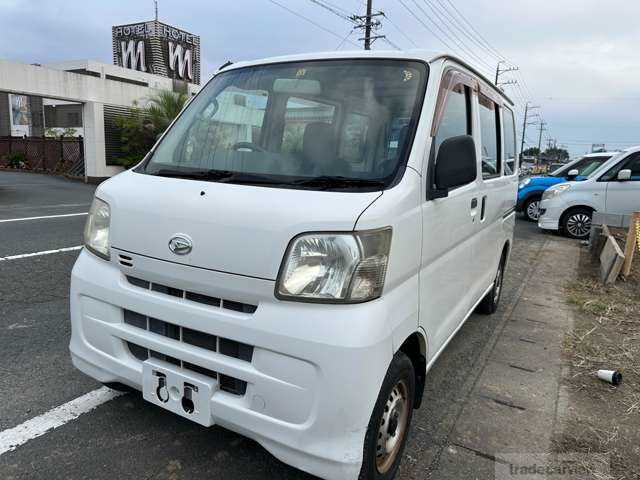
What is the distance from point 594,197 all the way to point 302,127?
30.7 ft

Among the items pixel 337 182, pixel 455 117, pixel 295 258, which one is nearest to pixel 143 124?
pixel 455 117

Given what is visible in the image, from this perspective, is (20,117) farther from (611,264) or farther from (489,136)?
(489,136)

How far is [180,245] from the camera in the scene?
2.00 meters

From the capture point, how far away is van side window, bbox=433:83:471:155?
2504 mm

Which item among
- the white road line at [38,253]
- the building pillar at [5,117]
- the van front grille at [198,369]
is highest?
the building pillar at [5,117]

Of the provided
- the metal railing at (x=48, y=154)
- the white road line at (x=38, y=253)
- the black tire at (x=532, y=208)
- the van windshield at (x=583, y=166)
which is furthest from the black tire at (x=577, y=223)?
the metal railing at (x=48, y=154)

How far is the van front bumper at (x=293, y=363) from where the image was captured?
1.75 m

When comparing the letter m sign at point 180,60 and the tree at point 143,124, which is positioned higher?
the letter m sign at point 180,60

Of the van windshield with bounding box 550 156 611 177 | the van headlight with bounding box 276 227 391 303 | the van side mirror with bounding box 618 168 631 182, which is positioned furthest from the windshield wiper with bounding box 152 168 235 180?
the van windshield with bounding box 550 156 611 177

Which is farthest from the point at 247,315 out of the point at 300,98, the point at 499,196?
the point at 499,196

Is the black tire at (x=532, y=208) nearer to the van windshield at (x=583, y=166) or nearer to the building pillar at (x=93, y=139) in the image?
the van windshield at (x=583, y=166)

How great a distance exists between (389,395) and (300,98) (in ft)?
5.31

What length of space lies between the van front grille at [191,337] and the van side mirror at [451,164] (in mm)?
1125

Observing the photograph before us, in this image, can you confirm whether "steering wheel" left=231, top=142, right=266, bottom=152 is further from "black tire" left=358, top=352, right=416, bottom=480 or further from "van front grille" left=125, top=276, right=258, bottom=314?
"black tire" left=358, top=352, right=416, bottom=480
